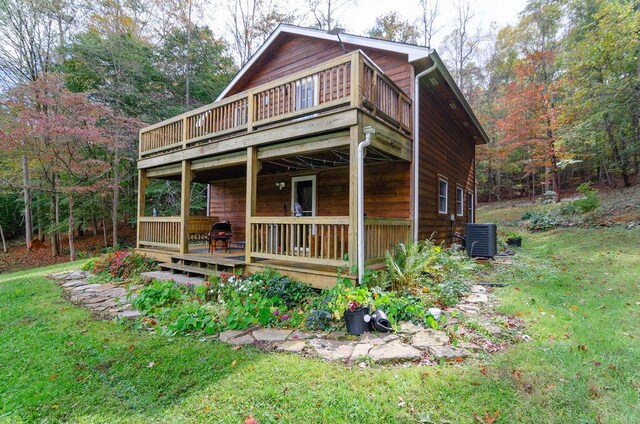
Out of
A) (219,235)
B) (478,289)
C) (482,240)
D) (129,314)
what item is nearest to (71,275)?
(219,235)

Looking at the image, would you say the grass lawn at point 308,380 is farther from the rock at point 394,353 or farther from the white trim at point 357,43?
the white trim at point 357,43

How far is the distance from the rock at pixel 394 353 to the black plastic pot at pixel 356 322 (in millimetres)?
459

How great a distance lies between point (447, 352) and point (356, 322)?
113 cm

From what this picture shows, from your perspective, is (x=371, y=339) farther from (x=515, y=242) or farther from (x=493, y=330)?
(x=515, y=242)

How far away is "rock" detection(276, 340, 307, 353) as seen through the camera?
361 centimetres

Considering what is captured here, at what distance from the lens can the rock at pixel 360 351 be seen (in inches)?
131

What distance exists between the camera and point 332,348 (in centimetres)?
360

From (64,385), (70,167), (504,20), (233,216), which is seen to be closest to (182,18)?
(70,167)

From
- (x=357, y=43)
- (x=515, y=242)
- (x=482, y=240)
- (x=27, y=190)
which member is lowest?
(x=515, y=242)

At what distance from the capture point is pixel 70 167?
42.3ft

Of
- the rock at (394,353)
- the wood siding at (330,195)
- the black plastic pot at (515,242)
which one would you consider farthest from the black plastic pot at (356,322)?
the black plastic pot at (515,242)

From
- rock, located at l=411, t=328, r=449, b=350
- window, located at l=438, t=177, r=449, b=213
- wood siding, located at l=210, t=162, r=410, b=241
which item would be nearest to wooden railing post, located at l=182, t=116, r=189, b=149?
wood siding, located at l=210, t=162, r=410, b=241

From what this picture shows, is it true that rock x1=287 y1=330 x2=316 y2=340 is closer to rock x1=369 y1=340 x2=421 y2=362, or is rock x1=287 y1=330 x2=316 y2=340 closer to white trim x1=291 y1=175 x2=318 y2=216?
rock x1=369 y1=340 x2=421 y2=362

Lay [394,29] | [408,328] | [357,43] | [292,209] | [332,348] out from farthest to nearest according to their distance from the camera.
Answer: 1. [394,29]
2. [292,209]
3. [357,43]
4. [408,328]
5. [332,348]
